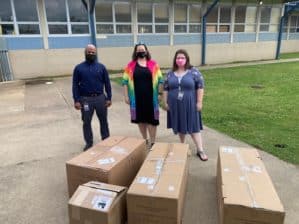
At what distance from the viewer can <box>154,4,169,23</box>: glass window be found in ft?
45.3

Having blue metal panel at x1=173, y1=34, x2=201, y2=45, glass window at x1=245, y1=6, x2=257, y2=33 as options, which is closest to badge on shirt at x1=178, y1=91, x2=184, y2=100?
blue metal panel at x1=173, y1=34, x2=201, y2=45

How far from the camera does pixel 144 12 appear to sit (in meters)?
13.5

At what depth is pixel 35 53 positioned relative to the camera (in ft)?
37.9

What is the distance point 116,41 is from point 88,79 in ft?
31.9

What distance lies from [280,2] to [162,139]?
16306mm

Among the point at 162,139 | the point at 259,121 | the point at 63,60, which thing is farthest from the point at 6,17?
the point at 259,121

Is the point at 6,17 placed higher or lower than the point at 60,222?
higher

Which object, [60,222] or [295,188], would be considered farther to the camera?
[295,188]

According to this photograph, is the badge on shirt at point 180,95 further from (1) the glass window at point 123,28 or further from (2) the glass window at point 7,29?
(1) the glass window at point 123,28

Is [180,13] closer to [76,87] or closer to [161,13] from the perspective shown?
[161,13]

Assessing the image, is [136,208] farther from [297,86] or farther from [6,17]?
[6,17]

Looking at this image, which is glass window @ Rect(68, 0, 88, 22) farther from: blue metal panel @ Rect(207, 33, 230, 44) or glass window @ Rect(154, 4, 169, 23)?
blue metal panel @ Rect(207, 33, 230, 44)

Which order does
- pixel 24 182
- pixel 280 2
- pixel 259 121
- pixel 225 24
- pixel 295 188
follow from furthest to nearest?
pixel 280 2
pixel 225 24
pixel 259 121
pixel 24 182
pixel 295 188

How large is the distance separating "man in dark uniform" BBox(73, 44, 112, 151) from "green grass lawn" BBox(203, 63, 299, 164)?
2.30 meters
